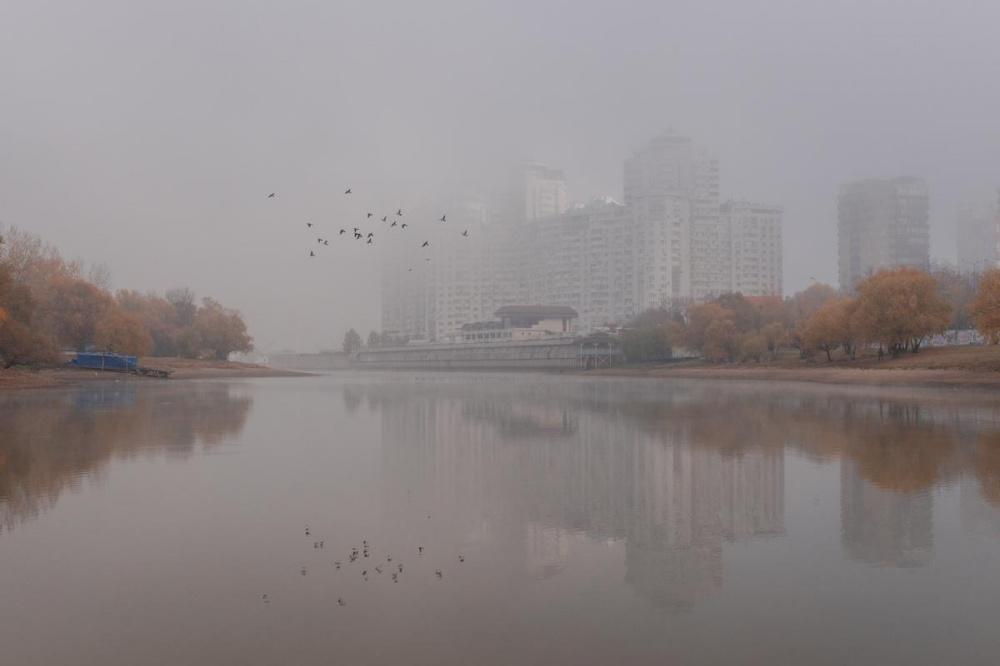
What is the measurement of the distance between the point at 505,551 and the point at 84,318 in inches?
3090

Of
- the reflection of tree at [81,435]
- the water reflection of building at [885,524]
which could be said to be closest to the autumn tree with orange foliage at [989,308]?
the water reflection of building at [885,524]

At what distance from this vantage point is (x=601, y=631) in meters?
8.45

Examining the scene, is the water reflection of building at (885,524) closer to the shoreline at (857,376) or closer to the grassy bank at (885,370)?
the shoreline at (857,376)

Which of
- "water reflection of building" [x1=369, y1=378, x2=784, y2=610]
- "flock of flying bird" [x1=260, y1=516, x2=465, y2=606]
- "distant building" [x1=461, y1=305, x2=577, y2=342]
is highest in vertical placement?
"distant building" [x1=461, y1=305, x2=577, y2=342]

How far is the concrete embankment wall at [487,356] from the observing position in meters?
144

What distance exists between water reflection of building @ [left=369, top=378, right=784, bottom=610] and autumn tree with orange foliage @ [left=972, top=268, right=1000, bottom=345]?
33.5m

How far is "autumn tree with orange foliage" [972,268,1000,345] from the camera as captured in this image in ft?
171

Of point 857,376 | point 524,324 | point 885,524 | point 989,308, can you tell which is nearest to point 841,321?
point 857,376

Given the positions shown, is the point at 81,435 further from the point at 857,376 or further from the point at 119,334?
the point at 119,334

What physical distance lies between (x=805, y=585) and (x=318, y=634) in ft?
18.3

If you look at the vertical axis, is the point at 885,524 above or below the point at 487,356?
below

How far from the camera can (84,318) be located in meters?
79.6

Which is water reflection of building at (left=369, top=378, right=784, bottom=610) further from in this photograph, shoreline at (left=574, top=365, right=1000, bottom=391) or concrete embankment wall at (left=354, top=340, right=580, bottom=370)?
concrete embankment wall at (left=354, top=340, right=580, bottom=370)

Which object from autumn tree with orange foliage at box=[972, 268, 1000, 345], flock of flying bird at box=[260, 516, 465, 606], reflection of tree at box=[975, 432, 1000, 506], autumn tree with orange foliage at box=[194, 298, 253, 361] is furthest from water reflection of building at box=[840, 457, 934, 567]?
autumn tree with orange foliage at box=[194, 298, 253, 361]
